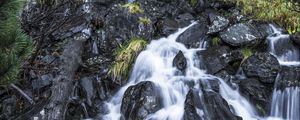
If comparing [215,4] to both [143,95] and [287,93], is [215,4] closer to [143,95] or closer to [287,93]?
[287,93]

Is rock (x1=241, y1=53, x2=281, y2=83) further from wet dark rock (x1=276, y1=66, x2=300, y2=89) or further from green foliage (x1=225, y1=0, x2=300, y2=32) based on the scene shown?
green foliage (x1=225, y1=0, x2=300, y2=32)

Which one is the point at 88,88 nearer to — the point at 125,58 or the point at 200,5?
the point at 125,58

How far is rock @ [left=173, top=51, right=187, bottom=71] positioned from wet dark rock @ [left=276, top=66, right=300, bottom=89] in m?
2.18

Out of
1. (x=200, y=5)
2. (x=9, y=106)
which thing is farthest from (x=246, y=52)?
(x=9, y=106)

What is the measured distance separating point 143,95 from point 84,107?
138 centimetres

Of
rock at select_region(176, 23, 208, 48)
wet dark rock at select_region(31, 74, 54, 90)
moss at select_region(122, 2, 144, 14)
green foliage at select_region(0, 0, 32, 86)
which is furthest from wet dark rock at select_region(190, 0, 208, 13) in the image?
green foliage at select_region(0, 0, 32, 86)

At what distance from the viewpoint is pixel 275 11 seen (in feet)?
35.0

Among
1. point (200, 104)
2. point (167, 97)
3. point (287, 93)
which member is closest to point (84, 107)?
point (167, 97)

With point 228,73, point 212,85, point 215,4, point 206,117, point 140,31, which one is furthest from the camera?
point 215,4

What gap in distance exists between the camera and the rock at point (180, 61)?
906 centimetres

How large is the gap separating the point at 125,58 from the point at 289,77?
3.88 meters

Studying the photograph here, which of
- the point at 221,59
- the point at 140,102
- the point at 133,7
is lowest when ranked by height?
the point at 140,102

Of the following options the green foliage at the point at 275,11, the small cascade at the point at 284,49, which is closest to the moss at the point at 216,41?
the small cascade at the point at 284,49

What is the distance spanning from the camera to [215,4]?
12062 mm
